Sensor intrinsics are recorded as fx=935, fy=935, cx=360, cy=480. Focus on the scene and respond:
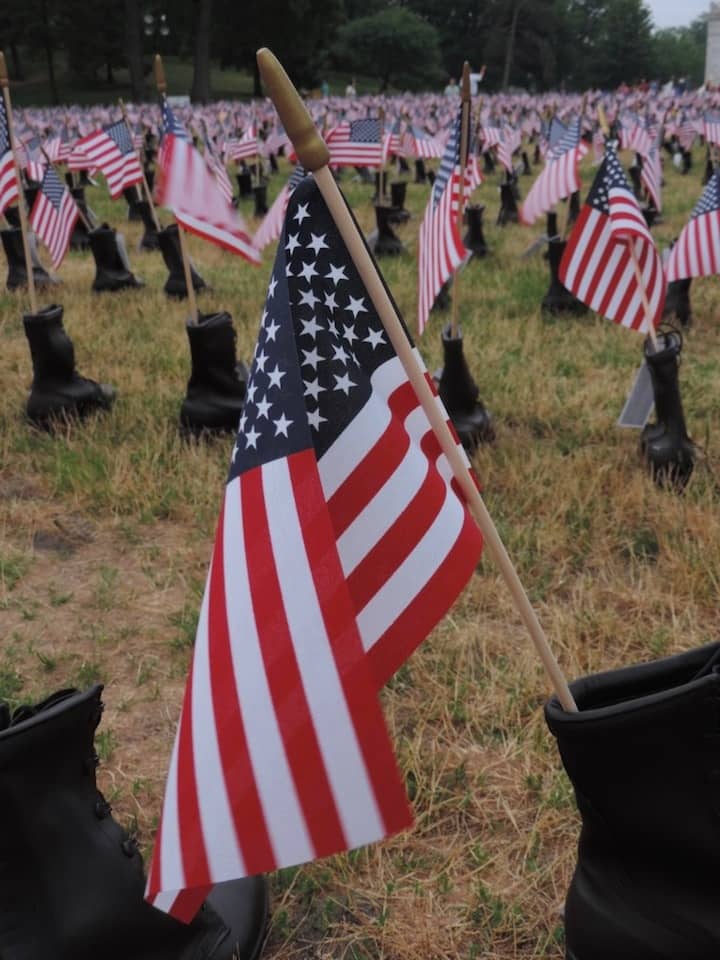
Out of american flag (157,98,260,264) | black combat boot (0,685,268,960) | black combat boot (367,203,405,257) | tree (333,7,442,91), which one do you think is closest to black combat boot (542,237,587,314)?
black combat boot (367,203,405,257)

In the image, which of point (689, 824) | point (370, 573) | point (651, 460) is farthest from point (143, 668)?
point (651, 460)

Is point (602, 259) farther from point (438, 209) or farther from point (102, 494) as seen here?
point (102, 494)

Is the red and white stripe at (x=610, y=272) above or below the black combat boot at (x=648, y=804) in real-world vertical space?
above

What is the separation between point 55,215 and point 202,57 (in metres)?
42.7

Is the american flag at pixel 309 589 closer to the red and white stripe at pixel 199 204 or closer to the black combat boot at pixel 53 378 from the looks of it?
the red and white stripe at pixel 199 204

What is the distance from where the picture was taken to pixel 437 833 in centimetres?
219

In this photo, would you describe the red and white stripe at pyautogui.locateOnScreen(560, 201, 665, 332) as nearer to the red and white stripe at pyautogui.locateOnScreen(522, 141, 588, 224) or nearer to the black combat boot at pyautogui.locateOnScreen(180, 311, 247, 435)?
the black combat boot at pyautogui.locateOnScreen(180, 311, 247, 435)

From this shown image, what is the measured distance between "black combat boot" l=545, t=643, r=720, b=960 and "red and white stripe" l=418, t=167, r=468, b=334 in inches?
85.5

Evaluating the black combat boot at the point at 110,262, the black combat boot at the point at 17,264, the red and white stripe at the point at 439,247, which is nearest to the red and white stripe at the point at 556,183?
the red and white stripe at the point at 439,247

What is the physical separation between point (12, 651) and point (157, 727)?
2.17 feet

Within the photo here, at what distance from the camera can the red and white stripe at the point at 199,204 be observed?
12.9ft

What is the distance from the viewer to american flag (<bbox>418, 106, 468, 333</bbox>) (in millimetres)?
3615

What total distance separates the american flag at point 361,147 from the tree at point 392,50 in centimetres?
5749

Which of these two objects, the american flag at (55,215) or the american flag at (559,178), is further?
the american flag at (55,215)
